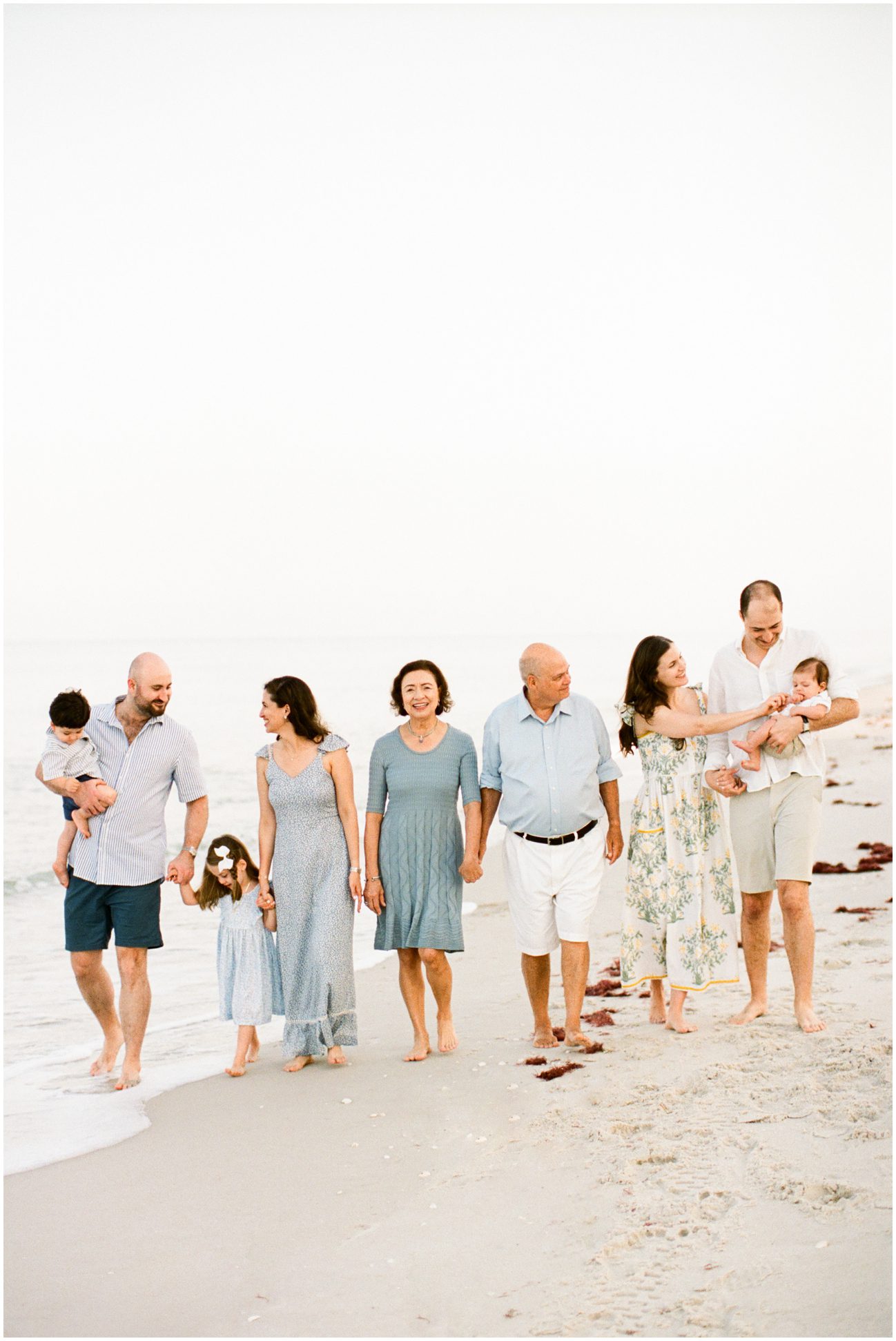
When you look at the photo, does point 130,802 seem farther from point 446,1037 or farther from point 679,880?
point 679,880

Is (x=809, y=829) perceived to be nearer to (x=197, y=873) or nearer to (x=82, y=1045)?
(x=82, y=1045)

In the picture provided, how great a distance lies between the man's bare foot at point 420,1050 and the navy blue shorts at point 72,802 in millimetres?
1882

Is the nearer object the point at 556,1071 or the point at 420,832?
the point at 556,1071

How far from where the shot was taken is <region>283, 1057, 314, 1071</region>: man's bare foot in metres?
5.41

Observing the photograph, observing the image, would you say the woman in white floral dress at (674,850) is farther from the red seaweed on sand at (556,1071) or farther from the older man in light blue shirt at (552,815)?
the red seaweed on sand at (556,1071)

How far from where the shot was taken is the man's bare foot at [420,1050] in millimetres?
5480

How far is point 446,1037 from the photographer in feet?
18.3

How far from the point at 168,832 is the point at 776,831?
1298cm

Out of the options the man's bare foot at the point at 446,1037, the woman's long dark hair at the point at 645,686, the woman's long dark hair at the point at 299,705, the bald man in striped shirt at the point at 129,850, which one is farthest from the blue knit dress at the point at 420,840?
the bald man in striped shirt at the point at 129,850

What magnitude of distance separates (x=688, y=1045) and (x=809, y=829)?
1090mm

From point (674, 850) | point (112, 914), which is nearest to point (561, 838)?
point (674, 850)

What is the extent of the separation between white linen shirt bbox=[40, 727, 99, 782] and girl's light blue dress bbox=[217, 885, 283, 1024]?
2.88 feet

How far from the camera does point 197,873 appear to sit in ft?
44.8

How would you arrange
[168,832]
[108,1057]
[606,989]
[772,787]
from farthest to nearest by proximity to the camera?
[168,832] → [606,989] → [108,1057] → [772,787]
